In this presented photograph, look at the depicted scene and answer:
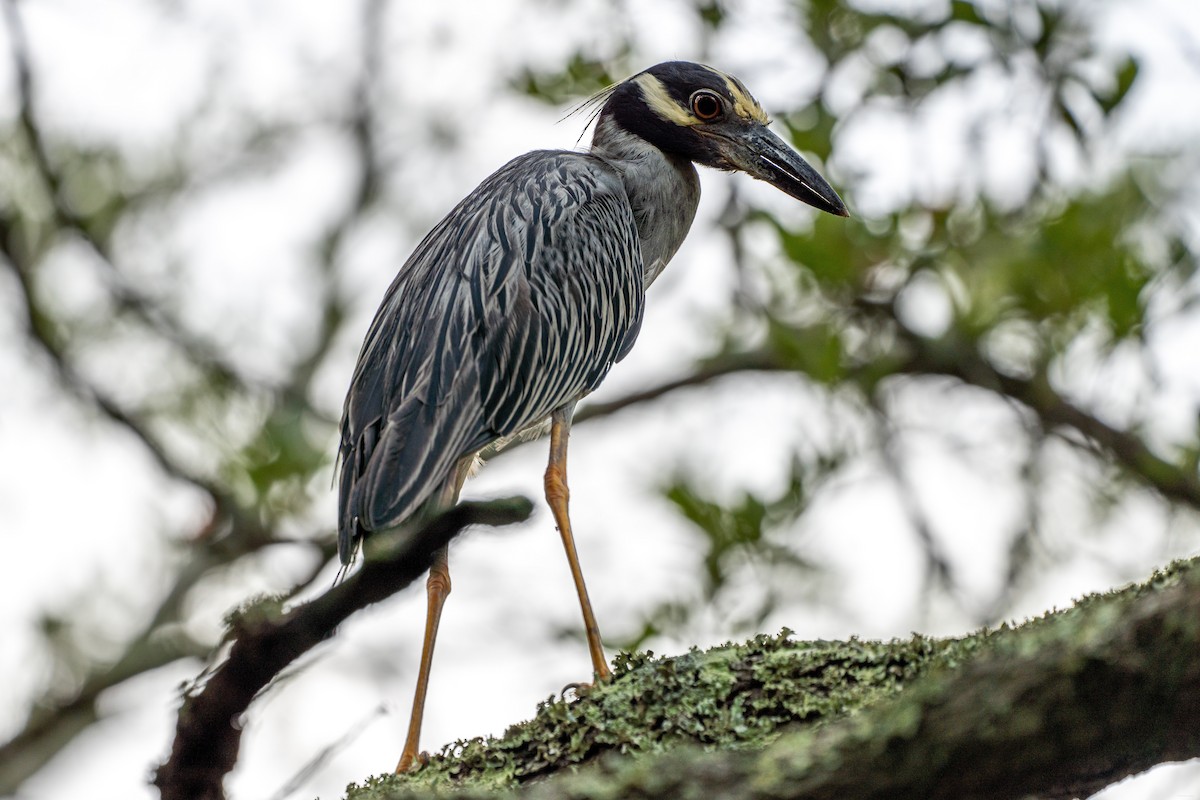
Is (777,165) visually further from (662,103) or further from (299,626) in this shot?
(299,626)

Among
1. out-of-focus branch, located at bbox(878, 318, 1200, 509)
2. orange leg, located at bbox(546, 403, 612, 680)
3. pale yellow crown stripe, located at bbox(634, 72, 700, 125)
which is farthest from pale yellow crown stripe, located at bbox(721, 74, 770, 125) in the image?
orange leg, located at bbox(546, 403, 612, 680)

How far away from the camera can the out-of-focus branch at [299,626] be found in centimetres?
178

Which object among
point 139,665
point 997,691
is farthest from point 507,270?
point 139,665

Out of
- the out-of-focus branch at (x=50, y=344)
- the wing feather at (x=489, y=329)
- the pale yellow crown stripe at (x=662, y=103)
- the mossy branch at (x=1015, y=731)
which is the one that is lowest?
the mossy branch at (x=1015, y=731)

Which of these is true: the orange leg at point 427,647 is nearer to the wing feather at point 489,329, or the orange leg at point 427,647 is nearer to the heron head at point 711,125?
the wing feather at point 489,329

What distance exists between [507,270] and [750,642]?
69.3 inches

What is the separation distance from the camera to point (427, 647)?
3.77 m

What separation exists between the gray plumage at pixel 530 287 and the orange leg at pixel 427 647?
11.6 inches

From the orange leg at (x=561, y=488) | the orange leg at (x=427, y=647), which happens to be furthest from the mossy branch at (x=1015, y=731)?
the orange leg at (x=561, y=488)

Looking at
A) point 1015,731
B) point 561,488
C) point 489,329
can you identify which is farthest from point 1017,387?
point 1015,731

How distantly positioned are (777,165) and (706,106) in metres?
0.37

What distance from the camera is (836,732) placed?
1.82m

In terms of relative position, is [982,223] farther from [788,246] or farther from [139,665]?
[139,665]

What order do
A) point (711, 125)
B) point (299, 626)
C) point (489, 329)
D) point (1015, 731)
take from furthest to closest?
point (711, 125), point (489, 329), point (299, 626), point (1015, 731)
